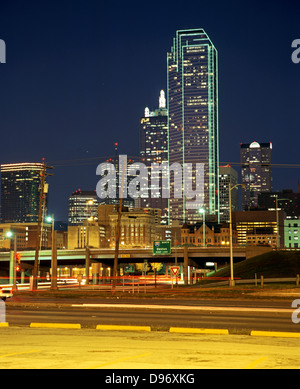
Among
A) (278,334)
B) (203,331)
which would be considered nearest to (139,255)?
(203,331)

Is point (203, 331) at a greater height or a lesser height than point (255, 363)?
lesser

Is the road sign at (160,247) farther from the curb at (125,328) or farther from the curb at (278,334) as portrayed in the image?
the curb at (278,334)

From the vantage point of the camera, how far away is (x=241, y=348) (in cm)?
1411

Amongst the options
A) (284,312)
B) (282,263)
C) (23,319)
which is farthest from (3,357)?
(282,263)

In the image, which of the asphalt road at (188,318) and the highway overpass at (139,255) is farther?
the highway overpass at (139,255)

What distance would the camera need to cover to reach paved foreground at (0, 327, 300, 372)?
11320mm

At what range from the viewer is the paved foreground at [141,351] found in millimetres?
11320

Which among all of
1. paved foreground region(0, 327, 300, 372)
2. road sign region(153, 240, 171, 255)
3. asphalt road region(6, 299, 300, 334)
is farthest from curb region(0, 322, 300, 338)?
road sign region(153, 240, 171, 255)

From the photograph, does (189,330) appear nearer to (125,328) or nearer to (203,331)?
(203,331)

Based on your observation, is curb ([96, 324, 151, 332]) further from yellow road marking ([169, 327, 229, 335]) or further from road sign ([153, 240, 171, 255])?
road sign ([153, 240, 171, 255])

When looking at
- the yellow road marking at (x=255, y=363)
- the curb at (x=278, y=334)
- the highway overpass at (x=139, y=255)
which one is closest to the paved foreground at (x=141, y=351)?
the yellow road marking at (x=255, y=363)

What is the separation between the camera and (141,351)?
1343cm

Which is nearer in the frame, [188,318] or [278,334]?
[278,334]
